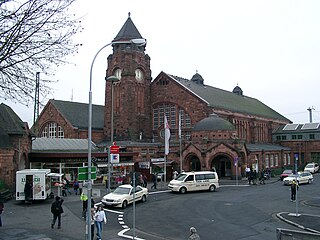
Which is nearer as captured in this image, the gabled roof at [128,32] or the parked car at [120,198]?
the parked car at [120,198]

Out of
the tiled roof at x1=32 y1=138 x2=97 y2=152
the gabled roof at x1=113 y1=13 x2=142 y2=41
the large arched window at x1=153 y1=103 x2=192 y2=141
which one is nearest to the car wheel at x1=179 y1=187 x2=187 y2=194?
the tiled roof at x1=32 y1=138 x2=97 y2=152

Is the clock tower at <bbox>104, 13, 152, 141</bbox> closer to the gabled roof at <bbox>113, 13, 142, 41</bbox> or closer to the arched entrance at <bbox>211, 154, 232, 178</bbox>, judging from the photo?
the gabled roof at <bbox>113, 13, 142, 41</bbox>

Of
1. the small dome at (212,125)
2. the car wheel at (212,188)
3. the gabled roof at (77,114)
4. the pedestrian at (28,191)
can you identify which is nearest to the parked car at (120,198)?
the pedestrian at (28,191)

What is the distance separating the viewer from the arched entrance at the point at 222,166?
47.9 m

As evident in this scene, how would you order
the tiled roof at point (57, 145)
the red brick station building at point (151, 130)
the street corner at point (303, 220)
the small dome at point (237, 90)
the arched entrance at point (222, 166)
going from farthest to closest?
the small dome at point (237, 90), the arched entrance at point (222, 166), the red brick station building at point (151, 130), the tiled roof at point (57, 145), the street corner at point (303, 220)

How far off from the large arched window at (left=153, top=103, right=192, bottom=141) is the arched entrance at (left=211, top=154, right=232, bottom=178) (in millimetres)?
7064

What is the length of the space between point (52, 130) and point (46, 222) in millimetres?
40622

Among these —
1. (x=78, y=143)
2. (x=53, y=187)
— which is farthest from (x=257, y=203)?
(x=78, y=143)

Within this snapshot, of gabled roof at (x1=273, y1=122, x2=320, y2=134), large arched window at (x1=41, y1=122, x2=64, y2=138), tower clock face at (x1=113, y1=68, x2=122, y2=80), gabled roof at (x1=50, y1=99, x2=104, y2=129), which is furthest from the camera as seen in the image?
gabled roof at (x1=273, y1=122, x2=320, y2=134)

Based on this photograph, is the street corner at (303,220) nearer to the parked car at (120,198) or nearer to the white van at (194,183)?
the parked car at (120,198)

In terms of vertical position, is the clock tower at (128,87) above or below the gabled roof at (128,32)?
below

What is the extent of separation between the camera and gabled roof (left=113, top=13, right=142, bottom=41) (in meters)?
52.0

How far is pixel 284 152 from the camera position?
6575cm

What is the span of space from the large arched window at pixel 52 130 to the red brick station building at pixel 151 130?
155 millimetres
